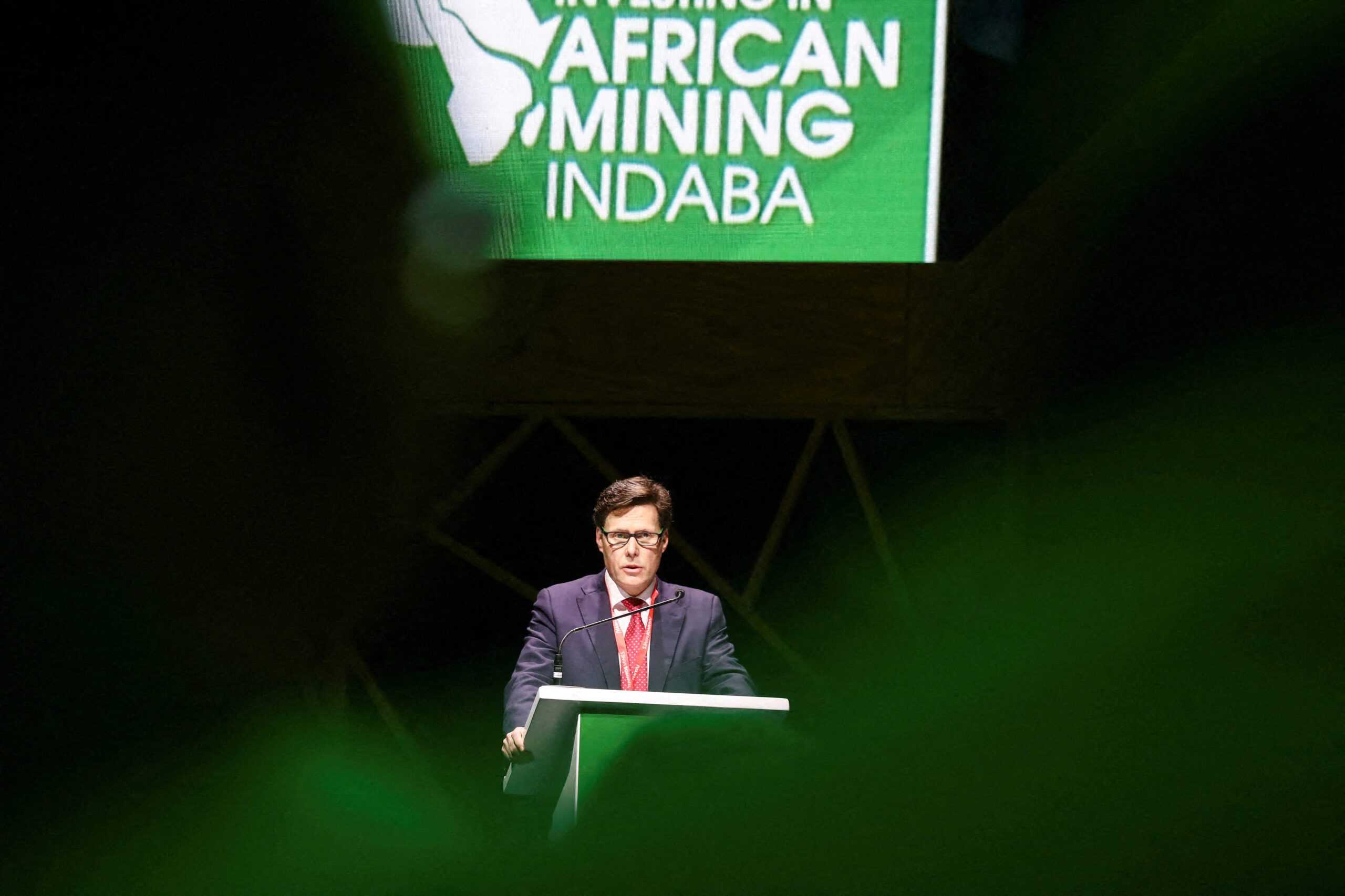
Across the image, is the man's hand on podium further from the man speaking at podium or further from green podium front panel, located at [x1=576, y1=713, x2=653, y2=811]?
the man speaking at podium

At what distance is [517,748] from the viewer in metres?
2.19

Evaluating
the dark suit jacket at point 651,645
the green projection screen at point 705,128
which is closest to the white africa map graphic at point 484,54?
the green projection screen at point 705,128

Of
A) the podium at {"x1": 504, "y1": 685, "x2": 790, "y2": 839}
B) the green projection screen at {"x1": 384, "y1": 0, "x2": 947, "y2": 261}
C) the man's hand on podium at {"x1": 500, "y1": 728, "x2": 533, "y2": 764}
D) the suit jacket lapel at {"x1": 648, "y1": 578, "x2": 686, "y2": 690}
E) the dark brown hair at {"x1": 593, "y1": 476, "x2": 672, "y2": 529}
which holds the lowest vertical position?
the man's hand on podium at {"x1": 500, "y1": 728, "x2": 533, "y2": 764}

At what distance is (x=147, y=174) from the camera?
3.89m

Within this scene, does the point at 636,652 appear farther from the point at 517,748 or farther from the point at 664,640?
the point at 517,748

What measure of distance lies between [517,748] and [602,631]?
52 centimetres

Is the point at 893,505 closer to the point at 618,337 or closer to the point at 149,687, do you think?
the point at 618,337

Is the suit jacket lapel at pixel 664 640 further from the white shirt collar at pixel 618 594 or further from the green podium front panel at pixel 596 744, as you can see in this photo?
the green podium front panel at pixel 596 744

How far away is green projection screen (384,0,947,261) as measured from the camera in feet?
13.4

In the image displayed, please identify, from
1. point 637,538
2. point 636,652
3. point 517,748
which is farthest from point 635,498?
point 517,748

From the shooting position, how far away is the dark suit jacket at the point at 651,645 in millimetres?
2637

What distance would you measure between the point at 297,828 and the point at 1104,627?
2252 mm

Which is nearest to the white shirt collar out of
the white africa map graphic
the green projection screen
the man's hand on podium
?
the man's hand on podium

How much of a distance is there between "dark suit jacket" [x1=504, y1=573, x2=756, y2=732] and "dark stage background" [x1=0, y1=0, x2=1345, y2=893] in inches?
25.0
